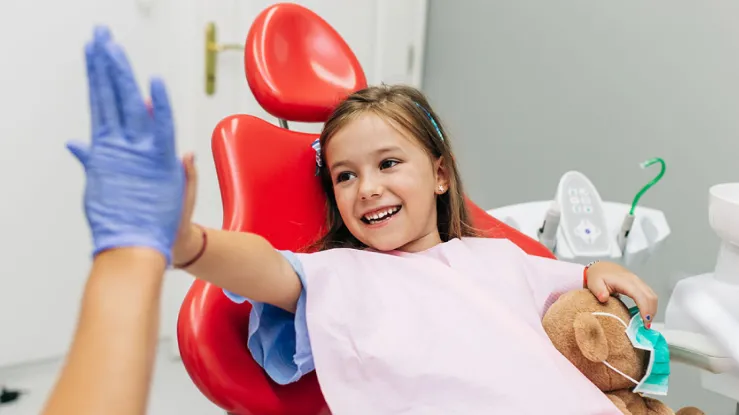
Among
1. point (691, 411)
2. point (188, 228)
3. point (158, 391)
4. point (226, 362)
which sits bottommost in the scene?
point (158, 391)

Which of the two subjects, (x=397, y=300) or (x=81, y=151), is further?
(x=397, y=300)

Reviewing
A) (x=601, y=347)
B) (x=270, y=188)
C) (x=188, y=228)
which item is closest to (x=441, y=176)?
(x=270, y=188)

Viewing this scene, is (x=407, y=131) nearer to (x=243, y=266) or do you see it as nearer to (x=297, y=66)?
(x=297, y=66)

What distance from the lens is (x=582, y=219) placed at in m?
1.36

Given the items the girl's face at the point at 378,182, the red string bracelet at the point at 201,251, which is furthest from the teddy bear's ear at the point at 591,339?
the red string bracelet at the point at 201,251

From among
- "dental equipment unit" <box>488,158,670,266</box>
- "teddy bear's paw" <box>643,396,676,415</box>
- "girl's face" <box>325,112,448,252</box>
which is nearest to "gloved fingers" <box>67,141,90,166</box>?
"girl's face" <box>325,112,448,252</box>

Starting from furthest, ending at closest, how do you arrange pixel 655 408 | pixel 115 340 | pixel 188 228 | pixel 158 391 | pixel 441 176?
1. pixel 158 391
2. pixel 441 176
3. pixel 655 408
4. pixel 188 228
5. pixel 115 340

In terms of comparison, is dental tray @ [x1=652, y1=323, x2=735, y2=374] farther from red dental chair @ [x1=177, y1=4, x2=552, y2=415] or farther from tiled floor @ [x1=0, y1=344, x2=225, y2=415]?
tiled floor @ [x1=0, y1=344, x2=225, y2=415]

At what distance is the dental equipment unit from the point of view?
133 cm

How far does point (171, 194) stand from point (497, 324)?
51 centimetres

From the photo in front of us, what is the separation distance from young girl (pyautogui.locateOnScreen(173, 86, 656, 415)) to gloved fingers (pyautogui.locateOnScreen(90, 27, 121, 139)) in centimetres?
15

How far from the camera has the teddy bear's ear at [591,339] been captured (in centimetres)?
87

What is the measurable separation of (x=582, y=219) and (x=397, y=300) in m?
0.64

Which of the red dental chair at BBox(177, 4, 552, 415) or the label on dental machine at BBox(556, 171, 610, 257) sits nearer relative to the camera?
the red dental chair at BBox(177, 4, 552, 415)
